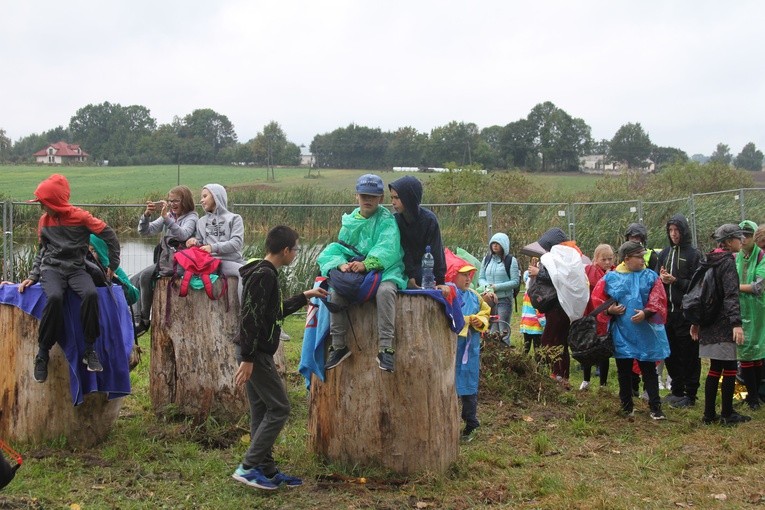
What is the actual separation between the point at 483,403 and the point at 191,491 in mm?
3609

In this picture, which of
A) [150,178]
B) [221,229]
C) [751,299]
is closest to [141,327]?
[221,229]

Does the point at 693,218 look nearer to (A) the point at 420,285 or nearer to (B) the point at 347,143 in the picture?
(A) the point at 420,285

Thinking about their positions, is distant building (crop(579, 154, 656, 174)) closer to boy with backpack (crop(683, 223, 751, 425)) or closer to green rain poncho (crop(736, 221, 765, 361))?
green rain poncho (crop(736, 221, 765, 361))

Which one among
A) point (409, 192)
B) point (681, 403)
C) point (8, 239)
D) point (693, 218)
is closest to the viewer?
point (409, 192)

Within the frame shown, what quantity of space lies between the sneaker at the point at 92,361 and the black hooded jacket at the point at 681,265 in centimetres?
585

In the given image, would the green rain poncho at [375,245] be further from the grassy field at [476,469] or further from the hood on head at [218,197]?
the hood on head at [218,197]

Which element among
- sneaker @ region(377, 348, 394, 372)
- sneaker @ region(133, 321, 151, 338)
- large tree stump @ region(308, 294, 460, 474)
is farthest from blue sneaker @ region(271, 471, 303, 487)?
sneaker @ region(133, 321, 151, 338)

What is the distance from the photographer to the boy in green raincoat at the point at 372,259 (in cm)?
572

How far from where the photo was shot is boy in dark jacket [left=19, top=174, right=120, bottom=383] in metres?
6.41

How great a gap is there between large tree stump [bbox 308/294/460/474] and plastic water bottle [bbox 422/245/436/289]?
22 cm

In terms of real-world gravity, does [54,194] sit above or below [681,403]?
above

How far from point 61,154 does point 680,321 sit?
69.6 m

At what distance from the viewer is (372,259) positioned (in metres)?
5.74

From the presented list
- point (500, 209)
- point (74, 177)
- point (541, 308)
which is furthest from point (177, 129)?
point (541, 308)
